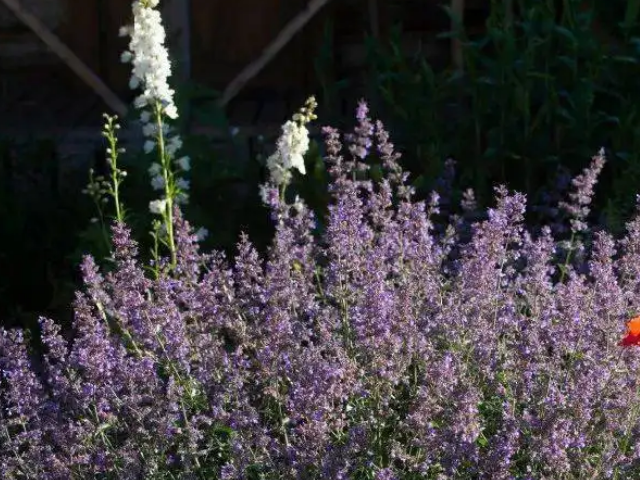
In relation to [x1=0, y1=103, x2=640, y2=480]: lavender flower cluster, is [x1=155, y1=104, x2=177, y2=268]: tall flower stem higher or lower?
higher

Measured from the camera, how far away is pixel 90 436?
3195 millimetres

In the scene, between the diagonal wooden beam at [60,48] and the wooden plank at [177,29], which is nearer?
the wooden plank at [177,29]

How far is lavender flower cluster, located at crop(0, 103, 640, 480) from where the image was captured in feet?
9.52

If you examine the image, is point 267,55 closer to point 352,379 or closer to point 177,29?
point 177,29

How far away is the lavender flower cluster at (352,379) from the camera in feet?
9.52

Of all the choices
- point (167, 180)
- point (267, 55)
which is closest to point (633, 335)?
point (167, 180)

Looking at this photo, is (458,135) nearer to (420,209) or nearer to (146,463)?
(420,209)

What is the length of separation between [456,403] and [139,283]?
3.40 feet

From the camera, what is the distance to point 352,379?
3047 millimetres

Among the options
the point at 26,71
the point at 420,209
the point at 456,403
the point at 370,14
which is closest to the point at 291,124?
the point at 420,209

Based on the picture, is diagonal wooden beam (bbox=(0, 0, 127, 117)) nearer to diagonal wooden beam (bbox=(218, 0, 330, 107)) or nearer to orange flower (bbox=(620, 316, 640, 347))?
diagonal wooden beam (bbox=(218, 0, 330, 107))

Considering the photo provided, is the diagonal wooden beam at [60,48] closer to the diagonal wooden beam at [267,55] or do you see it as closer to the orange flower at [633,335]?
the diagonal wooden beam at [267,55]

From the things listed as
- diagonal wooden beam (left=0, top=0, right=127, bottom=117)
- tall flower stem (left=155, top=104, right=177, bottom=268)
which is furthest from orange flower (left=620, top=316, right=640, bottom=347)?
diagonal wooden beam (left=0, top=0, right=127, bottom=117)

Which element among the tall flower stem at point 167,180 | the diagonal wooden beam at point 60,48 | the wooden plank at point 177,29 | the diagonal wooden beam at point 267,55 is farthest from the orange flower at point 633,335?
the diagonal wooden beam at point 60,48
